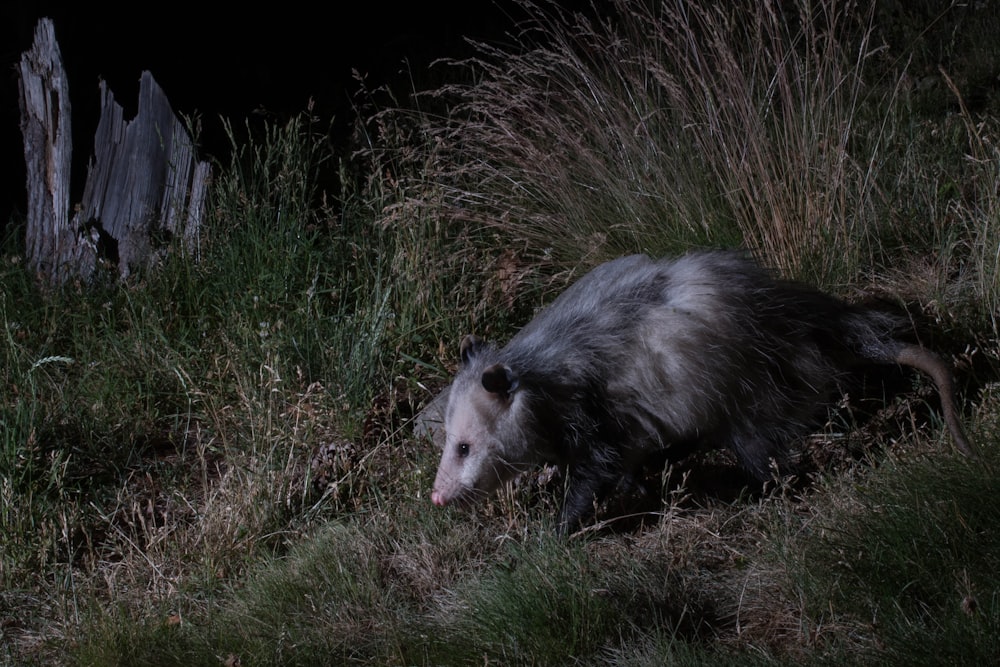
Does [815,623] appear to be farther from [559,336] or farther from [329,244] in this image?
[329,244]

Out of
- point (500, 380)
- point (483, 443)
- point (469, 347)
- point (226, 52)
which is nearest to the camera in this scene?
point (500, 380)

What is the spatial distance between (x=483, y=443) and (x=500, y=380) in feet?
0.81

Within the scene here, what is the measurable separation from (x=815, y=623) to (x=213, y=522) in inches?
75.3

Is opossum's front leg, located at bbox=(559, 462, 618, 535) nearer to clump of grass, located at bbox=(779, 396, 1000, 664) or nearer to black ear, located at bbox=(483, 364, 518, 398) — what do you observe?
black ear, located at bbox=(483, 364, 518, 398)

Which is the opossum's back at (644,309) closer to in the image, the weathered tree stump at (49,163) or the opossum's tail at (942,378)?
the opossum's tail at (942,378)

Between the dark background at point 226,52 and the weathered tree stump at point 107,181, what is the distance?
0.07 m

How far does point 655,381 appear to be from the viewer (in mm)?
3604

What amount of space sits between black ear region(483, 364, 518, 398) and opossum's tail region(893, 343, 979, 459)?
1384mm

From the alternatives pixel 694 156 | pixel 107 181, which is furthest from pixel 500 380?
pixel 107 181

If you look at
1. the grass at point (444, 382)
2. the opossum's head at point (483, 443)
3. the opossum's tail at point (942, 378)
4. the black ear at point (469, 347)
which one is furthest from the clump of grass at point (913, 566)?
the black ear at point (469, 347)

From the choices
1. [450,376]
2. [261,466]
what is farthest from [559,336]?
[261,466]

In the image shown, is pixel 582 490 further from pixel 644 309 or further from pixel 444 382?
pixel 444 382

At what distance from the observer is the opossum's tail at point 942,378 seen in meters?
3.35

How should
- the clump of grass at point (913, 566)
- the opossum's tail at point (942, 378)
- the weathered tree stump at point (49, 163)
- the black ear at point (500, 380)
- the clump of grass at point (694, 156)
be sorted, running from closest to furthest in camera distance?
the clump of grass at point (913, 566) → the opossum's tail at point (942, 378) → the black ear at point (500, 380) → the clump of grass at point (694, 156) → the weathered tree stump at point (49, 163)
